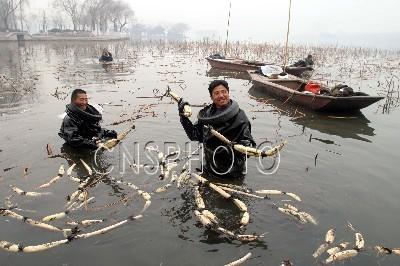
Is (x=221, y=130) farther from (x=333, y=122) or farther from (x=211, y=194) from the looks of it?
(x=333, y=122)

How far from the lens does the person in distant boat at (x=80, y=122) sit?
283 inches

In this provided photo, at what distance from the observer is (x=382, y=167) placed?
24.1ft

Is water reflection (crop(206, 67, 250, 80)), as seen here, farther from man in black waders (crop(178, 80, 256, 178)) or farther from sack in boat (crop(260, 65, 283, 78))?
man in black waders (crop(178, 80, 256, 178))

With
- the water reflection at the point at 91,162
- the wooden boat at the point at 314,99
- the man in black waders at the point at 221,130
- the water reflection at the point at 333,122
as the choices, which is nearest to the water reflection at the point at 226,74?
the wooden boat at the point at 314,99

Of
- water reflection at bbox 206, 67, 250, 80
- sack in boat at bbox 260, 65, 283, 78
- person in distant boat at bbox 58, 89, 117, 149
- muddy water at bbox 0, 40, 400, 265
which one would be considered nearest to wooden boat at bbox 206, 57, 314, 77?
water reflection at bbox 206, 67, 250, 80

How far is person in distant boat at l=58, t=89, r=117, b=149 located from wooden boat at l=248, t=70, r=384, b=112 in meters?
7.04

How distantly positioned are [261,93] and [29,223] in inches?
479

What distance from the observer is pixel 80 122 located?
24.2 feet

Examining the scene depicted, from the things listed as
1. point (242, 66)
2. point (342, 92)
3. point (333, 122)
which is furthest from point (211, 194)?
point (242, 66)

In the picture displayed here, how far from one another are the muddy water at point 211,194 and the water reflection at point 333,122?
3 centimetres

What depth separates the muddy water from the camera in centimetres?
448

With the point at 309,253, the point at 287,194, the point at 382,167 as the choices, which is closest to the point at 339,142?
the point at 382,167

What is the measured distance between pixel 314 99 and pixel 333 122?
101 centimetres

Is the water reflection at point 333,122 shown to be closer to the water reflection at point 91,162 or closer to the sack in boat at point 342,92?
the sack in boat at point 342,92
